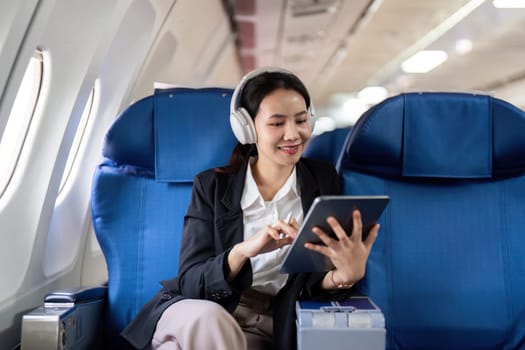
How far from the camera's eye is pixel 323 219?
5.20ft

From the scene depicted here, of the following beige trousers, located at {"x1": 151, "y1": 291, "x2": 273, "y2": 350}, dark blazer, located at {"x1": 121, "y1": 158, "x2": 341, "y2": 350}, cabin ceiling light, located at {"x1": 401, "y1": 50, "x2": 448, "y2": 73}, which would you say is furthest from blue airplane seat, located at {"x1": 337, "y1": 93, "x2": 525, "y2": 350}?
cabin ceiling light, located at {"x1": 401, "y1": 50, "x2": 448, "y2": 73}

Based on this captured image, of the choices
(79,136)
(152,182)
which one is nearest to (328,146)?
(152,182)

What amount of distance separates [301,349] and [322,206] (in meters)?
0.45

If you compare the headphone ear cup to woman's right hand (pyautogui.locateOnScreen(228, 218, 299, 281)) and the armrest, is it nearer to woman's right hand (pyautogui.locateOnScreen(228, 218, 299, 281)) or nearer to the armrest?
woman's right hand (pyautogui.locateOnScreen(228, 218, 299, 281))

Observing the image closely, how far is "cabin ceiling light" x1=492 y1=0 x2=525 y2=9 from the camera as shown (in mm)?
5266

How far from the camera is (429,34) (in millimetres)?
7375

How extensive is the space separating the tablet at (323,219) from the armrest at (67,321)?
765 millimetres

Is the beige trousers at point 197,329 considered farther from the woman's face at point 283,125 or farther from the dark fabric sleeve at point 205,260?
the woman's face at point 283,125

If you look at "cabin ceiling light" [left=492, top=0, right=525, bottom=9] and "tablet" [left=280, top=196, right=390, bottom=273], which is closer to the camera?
"tablet" [left=280, top=196, right=390, bottom=273]

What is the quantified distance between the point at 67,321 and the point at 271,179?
0.85 metres

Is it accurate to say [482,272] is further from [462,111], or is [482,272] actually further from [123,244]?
[123,244]

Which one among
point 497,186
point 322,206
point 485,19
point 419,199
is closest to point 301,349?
point 322,206

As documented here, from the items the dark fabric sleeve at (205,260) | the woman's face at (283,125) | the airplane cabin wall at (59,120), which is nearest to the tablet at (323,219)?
the dark fabric sleeve at (205,260)

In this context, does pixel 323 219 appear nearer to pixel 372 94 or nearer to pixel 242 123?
pixel 242 123
